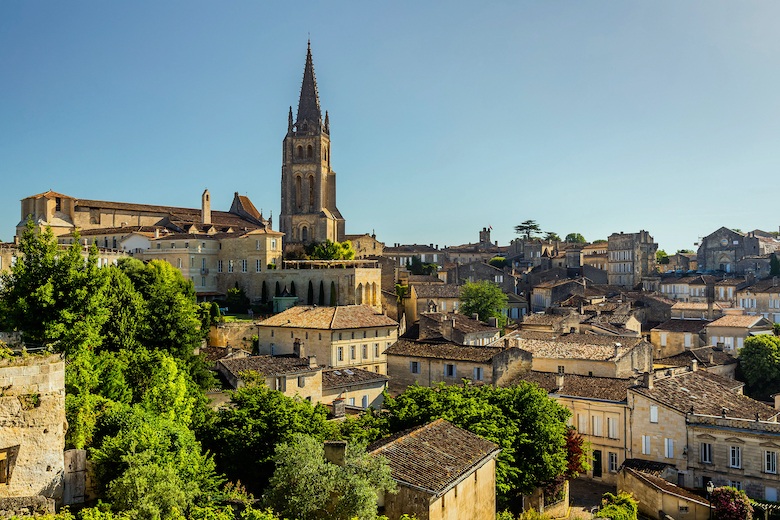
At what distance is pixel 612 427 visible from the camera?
36562 millimetres

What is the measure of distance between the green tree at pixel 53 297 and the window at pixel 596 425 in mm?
26617

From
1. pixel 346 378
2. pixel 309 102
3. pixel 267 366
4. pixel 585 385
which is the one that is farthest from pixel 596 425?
pixel 309 102

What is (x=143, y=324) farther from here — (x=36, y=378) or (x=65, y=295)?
(x=36, y=378)

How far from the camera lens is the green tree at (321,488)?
15352 millimetres

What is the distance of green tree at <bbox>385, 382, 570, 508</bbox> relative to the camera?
24906 millimetres

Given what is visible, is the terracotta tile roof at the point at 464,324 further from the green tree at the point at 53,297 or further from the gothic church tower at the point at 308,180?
the gothic church tower at the point at 308,180

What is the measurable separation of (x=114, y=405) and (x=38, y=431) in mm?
5232

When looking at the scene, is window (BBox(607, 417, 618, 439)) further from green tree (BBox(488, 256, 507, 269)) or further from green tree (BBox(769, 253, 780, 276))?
green tree (BBox(488, 256, 507, 269))

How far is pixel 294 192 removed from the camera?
87.8 meters

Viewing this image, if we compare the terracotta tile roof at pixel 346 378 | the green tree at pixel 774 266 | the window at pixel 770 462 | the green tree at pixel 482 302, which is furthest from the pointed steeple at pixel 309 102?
the window at pixel 770 462

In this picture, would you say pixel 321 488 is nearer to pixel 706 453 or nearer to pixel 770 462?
pixel 706 453

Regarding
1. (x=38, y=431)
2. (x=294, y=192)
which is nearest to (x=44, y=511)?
(x=38, y=431)

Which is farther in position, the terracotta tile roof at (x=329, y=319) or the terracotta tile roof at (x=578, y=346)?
the terracotta tile roof at (x=329, y=319)

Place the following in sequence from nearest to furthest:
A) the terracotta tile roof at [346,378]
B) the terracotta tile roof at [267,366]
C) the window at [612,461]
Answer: the terracotta tile roof at [267,366]
the window at [612,461]
the terracotta tile roof at [346,378]
